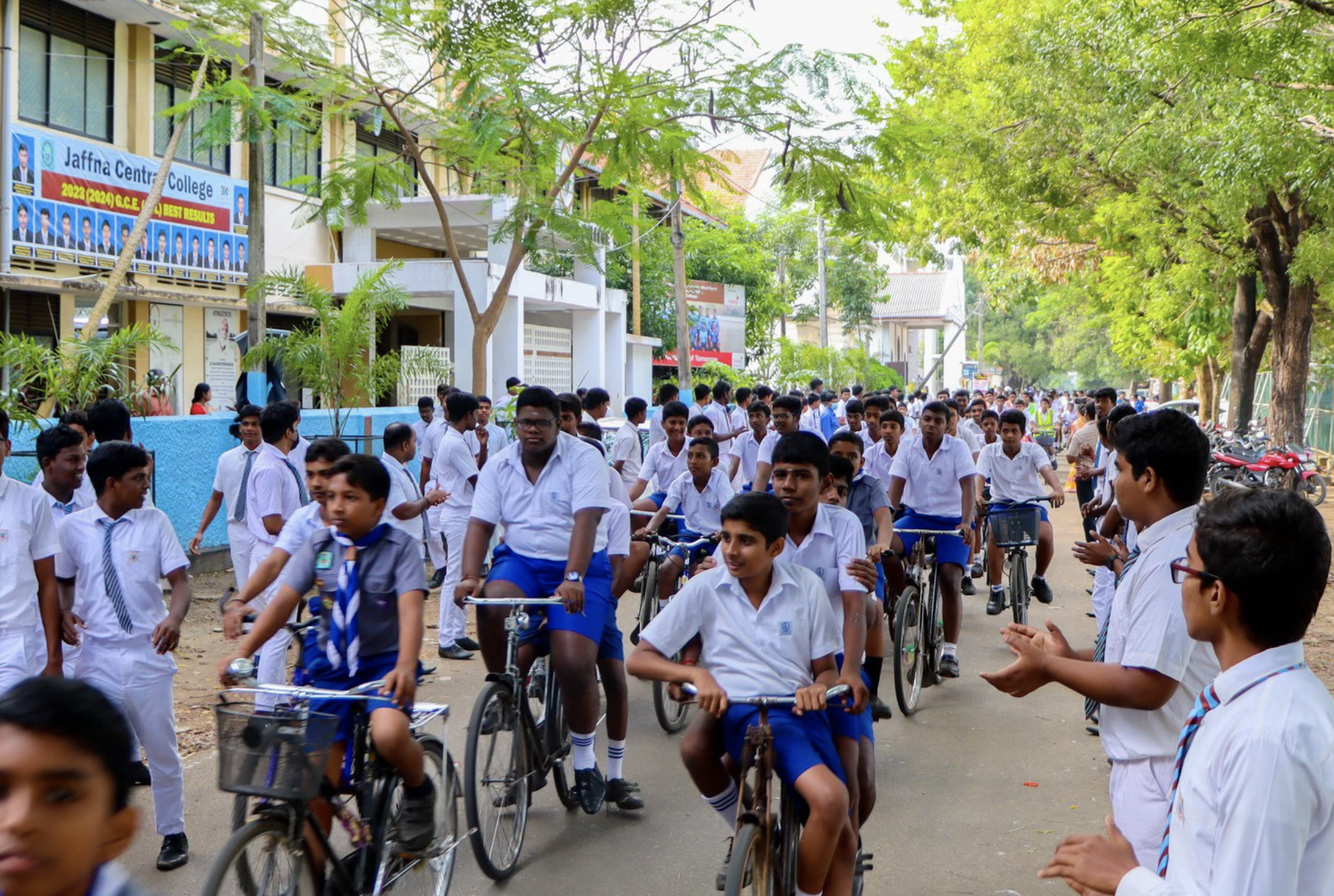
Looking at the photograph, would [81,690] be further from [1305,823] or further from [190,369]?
[190,369]

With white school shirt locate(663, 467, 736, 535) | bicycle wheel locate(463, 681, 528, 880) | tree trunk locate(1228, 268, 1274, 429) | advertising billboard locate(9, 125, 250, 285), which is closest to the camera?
Answer: bicycle wheel locate(463, 681, 528, 880)

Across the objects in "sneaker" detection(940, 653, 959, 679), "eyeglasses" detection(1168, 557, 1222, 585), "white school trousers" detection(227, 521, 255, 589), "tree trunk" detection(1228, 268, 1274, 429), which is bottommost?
"sneaker" detection(940, 653, 959, 679)

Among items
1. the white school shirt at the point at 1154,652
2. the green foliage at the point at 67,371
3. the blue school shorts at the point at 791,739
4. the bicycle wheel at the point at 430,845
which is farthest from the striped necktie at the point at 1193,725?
the green foliage at the point at 67,371

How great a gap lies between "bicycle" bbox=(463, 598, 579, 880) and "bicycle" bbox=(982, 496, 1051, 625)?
492 cm

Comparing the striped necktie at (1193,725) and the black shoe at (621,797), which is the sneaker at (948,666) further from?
the striped necktie at (1193,725)

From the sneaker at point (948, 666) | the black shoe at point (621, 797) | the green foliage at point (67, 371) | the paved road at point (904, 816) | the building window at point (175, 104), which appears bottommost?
the paved road at point (904, 816)

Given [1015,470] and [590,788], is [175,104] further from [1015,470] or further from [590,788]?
[590,788]

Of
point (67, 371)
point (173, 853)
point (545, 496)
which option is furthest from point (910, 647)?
point (67, 371)

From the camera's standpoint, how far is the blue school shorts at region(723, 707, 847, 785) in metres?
4.01

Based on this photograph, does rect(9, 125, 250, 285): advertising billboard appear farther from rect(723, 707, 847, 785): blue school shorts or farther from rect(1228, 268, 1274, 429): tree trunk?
rect(1228, 268, 1274, 429): tree trunk

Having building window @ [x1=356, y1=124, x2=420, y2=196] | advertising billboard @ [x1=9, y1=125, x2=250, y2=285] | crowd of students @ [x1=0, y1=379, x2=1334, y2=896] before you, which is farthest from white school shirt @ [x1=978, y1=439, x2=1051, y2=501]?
building window @ [x1=356, y1=124, x2=420, y2=196]

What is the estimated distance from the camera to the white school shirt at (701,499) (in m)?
8.77

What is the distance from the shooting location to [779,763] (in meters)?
4.02

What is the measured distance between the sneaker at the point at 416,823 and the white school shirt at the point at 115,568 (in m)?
1.62
